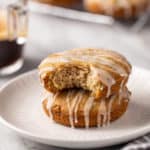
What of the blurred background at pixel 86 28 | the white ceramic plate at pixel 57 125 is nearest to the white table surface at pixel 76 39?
the blurred background at pixel 86 28

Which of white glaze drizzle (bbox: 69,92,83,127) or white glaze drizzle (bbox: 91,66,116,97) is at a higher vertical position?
white glaze drizzle (bbox: 91,66,116,97)

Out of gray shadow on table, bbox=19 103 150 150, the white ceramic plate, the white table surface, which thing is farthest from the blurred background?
gray shadow on table, bbox=19 103 150 150

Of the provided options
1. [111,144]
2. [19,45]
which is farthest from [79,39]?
[111,144]

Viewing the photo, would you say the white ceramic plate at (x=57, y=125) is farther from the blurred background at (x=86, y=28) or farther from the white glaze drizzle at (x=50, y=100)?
the blurred background at (x=86, y=28)

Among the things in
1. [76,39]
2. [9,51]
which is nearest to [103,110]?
[9,51]

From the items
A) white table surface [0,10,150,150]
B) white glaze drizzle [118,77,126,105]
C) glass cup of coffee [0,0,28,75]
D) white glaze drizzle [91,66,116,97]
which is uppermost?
white glaze drizzle [91,66,116,97]

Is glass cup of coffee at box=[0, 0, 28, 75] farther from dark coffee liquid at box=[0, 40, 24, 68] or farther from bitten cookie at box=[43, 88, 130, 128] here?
bitten cookie at box=[43, 88, 130, 128]

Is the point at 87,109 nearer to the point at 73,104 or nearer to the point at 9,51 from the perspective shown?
the point at 73,104
